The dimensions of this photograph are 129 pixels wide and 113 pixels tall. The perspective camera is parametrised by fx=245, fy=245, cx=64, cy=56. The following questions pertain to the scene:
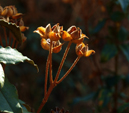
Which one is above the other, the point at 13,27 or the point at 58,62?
the point at 13,27

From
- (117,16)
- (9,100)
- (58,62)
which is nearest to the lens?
(9,100)

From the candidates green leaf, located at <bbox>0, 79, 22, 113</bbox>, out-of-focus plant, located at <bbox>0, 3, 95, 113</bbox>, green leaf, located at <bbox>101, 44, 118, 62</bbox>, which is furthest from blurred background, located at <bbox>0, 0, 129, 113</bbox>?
green leaf, located at <bbox>0, 79, 22, 113</bbox>

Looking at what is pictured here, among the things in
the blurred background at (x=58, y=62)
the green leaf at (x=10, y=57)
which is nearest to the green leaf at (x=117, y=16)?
the blurred background at (x=58, y=62)

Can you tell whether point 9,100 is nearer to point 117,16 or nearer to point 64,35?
point 64,35

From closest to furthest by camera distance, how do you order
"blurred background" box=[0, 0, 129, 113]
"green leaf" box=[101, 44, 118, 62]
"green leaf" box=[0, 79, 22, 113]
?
"green leaf" box=[0, 79, 22, 113] → "green leaf" box=[101, 44, 118, 62] → "blurred background" box=[0, 0, 129, 113]

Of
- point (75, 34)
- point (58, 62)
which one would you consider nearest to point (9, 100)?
point (75, 34)

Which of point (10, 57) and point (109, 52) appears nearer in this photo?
point (10, 57)

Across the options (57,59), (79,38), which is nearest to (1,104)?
(79,38)

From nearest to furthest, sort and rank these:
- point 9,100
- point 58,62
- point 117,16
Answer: point 9,100, point 117,16, point 58,62

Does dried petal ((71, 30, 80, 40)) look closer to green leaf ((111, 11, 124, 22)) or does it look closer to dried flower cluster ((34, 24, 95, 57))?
dried flower cluster ((34, 24, 95, 57))
